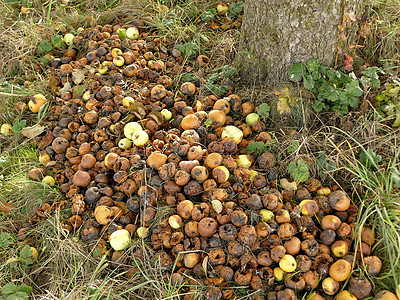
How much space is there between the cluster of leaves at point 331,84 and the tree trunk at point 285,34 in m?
0.12

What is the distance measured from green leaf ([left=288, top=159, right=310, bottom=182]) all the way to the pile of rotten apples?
0.09m

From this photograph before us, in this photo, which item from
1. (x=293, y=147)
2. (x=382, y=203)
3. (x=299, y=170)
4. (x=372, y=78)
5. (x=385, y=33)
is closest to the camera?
(x=382, y=203)

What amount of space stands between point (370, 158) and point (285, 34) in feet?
4.47

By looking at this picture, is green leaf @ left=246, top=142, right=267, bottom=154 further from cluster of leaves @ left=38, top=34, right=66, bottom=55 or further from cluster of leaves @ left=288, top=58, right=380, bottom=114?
cluster of leaves @ left=38, top=34, right=66, bottom=55

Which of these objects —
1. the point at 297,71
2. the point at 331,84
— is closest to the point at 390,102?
the point at 331,84

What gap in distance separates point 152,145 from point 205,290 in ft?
4.11

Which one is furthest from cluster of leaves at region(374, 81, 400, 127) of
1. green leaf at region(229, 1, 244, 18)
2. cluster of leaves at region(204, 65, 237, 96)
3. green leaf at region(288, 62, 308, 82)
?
green leaf at region(229, 1, 244, 18)

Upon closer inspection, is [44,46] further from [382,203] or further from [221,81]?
[382,203]

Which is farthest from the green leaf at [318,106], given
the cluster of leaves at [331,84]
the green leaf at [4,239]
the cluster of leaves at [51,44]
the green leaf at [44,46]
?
the green leaf at [44,46]

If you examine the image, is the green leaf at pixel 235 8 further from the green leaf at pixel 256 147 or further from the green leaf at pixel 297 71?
the green leaf at pixel 256 147

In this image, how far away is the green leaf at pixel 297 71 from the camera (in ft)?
10.3

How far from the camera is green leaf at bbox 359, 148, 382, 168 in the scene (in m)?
2.60

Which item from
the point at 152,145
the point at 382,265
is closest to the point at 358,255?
the point at 382,265

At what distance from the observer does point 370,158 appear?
258 centimetres
